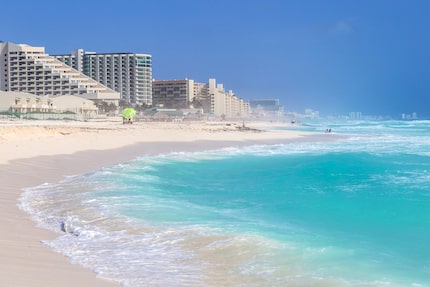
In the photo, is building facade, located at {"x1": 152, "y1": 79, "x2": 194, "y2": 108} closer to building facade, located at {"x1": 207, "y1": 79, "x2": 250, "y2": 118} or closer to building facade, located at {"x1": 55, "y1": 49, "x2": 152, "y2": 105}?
building facade, located at {"x1": 207, "y1": 79, "x2": 250, "y2": 118}

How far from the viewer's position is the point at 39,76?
104688 millimetres

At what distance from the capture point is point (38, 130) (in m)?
26.5

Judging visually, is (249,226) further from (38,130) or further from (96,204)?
(38,130)

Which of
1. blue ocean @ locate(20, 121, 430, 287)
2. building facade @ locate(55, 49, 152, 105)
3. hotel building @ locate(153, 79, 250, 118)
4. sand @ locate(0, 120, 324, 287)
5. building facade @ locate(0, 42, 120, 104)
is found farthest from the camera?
hotel building @ locate(153, 79, 250, 118)

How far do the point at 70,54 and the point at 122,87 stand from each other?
17.6 m

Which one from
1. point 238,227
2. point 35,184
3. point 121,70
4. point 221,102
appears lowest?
point 238,227

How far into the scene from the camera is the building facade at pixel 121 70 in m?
126

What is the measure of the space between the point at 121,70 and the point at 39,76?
85.0 ft

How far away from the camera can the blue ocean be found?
493cm

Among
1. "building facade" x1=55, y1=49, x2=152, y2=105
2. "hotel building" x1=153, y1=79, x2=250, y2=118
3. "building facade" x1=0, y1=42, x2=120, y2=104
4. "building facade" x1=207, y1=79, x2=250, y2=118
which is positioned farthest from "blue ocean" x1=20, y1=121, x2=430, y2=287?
"hotel building" x1=153, y1=79, x2=250, y2=118

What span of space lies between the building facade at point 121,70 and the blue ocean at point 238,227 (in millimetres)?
115186

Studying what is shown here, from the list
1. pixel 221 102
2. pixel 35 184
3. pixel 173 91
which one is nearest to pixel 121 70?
pixel 173 91

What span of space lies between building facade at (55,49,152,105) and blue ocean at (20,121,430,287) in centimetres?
11519

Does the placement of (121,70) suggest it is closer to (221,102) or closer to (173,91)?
(173,91)
